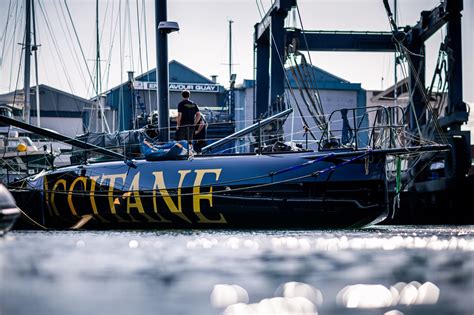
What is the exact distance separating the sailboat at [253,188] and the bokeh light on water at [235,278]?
385 centimetres

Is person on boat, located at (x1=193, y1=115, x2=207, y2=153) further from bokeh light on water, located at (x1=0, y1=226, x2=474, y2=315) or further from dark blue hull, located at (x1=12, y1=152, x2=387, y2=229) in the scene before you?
bokeh light on water, located at (x1=0, y1=226, x2=474, y2=315)

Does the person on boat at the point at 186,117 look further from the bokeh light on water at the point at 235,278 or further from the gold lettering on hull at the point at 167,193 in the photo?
the bokeh light on water at the point at 235,278

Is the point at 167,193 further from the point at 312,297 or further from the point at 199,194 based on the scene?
the point at 312,297

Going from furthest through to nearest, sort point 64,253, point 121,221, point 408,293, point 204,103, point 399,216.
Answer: point 204,103, point 399,216, point 121,221, point 64,253, point 408,293

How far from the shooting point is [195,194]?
49.5 feet

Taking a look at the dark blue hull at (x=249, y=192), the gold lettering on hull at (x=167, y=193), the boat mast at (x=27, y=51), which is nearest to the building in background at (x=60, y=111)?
the boat mast at (x=27, y=51)

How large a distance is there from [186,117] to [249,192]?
287 centimetres

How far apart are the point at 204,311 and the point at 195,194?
1018cm

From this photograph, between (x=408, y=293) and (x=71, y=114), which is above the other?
(x=71, y=114)

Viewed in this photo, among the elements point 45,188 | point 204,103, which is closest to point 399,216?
point 45,188

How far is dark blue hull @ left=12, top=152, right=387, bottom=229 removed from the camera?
1474 centimetres

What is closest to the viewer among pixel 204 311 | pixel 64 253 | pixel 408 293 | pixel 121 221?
pixel 204 311

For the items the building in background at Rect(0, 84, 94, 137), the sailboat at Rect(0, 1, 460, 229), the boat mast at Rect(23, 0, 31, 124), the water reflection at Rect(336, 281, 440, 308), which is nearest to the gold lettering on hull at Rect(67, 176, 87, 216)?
the sailboat at Rect(0, 1, 460, 229)

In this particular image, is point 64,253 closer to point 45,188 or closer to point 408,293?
point 408,293
